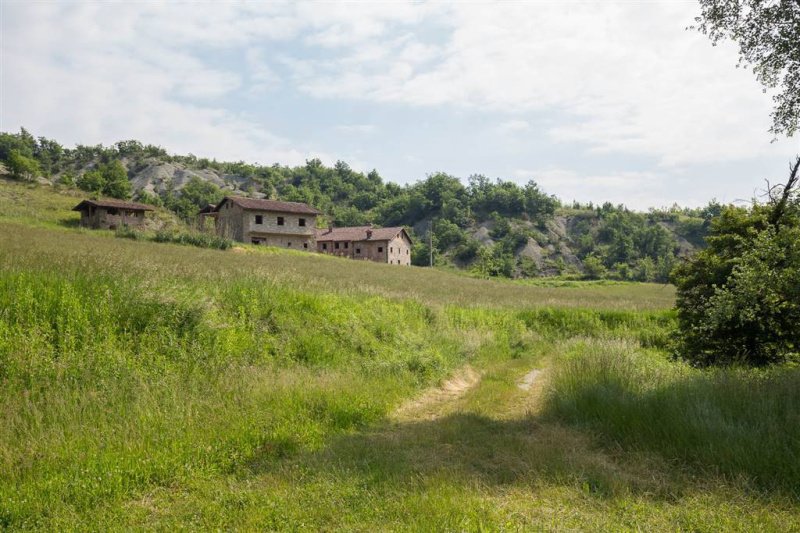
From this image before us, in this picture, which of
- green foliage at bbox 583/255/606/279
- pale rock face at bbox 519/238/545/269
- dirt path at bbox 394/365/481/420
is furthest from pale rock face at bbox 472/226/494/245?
dirt path at bbox 394/365/481/420

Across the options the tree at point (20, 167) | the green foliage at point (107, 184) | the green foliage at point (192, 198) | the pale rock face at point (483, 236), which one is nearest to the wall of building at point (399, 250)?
the pale rock face at point (483, 236)

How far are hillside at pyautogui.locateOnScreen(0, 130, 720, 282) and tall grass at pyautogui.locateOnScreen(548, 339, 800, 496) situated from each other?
255 feet

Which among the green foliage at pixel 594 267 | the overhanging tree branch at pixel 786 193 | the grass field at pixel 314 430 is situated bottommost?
the green foliage at pixel 594 267

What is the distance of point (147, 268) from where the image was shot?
504 inches

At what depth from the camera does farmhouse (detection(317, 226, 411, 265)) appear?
79812 mm

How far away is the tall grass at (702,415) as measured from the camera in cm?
536

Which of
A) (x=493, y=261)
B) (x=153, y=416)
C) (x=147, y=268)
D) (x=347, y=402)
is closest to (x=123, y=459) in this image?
(x=153, y=416)

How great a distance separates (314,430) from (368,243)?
245 ft

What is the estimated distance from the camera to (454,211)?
129m

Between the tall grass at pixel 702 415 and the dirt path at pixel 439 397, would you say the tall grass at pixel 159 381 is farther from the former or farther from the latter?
the tall grass at pixel 702 415

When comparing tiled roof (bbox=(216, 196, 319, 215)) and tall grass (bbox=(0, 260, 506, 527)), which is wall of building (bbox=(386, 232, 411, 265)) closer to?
tiled roof (bbox=(216, 196, 319, 215))

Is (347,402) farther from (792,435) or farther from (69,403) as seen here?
(792,435)

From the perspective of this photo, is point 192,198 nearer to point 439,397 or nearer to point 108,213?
point 108,213

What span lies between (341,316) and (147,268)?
562 cm
